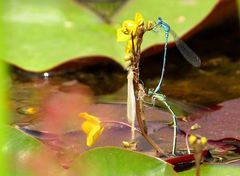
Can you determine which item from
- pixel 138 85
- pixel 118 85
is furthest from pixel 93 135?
pixel 118 85

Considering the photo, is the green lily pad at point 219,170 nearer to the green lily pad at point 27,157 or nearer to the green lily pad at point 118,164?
the green lily pad at point 118,164

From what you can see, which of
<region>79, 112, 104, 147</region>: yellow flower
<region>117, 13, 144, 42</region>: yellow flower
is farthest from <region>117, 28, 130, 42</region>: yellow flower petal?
<region>79, 112, 104, 147</region>: yellow flower

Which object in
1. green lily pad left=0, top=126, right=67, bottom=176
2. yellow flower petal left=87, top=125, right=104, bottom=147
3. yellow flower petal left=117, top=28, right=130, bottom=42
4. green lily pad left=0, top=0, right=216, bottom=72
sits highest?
green lily pad left=0, top=0, right=216, bottom=72

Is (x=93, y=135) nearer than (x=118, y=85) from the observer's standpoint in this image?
Yes

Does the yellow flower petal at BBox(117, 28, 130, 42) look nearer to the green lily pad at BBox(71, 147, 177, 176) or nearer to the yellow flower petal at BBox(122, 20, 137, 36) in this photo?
the yellow flower petal at BBox(122, 20, 137, 36)

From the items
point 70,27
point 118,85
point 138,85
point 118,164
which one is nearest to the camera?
point 118,164

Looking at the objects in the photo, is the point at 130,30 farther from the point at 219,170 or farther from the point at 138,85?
the point at 219,170

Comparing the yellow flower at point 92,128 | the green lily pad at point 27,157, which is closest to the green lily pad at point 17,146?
the green lily pad at point 27,157
